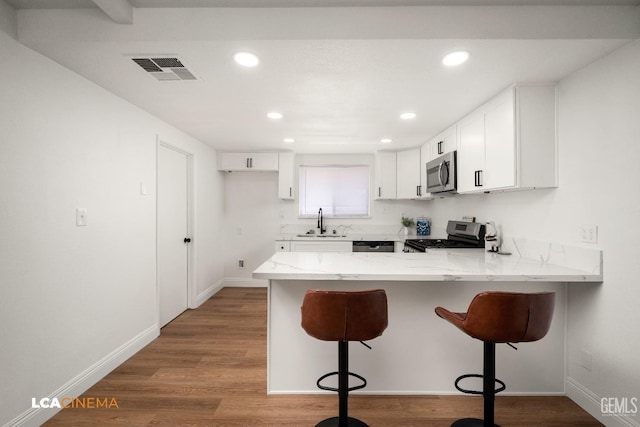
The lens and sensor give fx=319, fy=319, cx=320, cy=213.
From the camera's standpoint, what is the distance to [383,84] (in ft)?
7.89

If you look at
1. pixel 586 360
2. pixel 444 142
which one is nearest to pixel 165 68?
pixel 444 142

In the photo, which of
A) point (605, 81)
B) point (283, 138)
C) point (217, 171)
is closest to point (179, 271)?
point (217, 171)

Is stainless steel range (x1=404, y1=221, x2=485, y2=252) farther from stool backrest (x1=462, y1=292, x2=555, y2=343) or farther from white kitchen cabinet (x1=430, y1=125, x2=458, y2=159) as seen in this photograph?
stool backrest (x1=462, y1=292, x2=555, y2=343)

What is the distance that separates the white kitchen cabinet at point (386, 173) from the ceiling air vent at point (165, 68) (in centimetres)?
333

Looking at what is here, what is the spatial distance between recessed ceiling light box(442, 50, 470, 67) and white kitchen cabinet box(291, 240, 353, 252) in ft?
10.3

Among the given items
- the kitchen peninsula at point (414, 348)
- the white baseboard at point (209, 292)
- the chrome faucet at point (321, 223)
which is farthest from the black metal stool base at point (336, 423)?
the chrome faucet at point (321, 223)

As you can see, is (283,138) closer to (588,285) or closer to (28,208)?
(28,208)

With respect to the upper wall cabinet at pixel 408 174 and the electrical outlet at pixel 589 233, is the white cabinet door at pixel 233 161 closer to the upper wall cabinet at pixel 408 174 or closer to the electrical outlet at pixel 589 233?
the upper wall cabinet at pixel 408 174

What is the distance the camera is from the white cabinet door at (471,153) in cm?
287

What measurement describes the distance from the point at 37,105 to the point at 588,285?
369 cm

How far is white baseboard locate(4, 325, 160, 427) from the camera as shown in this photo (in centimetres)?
190

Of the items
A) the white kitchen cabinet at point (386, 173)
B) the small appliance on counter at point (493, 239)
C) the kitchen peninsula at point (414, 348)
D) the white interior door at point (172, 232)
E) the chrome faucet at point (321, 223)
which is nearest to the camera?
the kitchen peninsula at point (414, 348)

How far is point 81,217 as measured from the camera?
91.0 inches

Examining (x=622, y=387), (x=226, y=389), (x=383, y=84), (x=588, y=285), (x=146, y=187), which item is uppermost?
(x=383, y=84)
